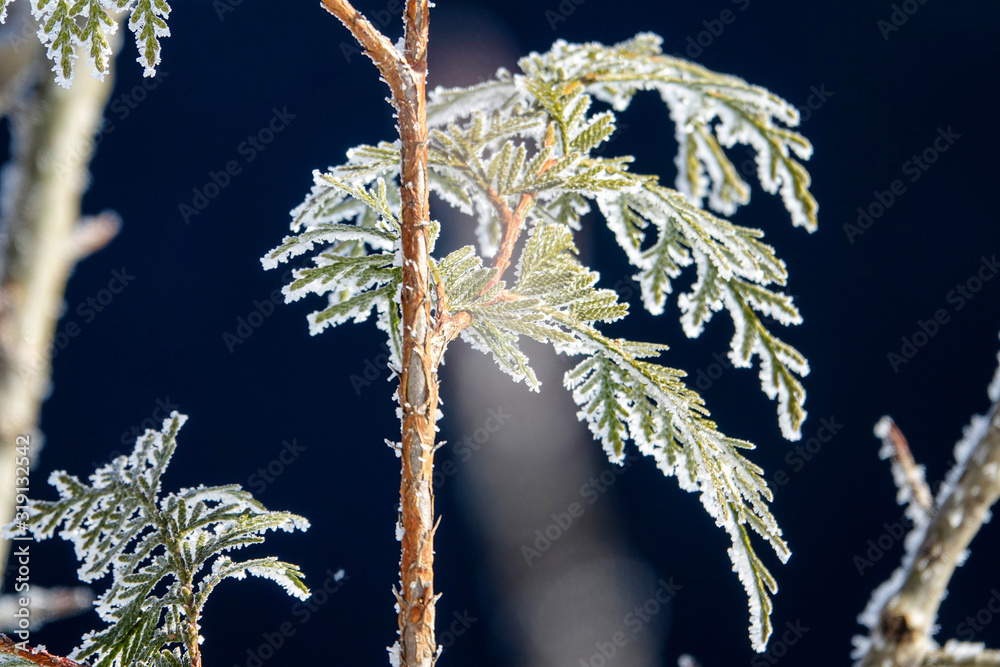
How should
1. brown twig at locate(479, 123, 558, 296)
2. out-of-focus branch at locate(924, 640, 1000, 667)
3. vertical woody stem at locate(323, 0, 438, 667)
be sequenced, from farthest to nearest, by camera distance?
brown twig at locate(479, 123, 558, 296) → vertical woody stem at locate(323, 0, 438, 667) → out-of-focus branch at locate(924, 640, 1000, 667)

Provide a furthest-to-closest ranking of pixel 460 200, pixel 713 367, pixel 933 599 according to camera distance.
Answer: pixel 713 367 → pixel 460 200 → pixel 933 599

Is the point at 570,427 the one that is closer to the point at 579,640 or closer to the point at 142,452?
the point at 579,640

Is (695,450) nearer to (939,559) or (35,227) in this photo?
(939,559)

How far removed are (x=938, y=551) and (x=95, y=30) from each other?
55cm

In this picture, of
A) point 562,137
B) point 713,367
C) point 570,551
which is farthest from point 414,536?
point 570,551

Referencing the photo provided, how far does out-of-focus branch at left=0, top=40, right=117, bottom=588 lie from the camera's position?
613mm

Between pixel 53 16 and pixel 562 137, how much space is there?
1.18 feet

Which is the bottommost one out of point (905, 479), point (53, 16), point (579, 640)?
point (579, 640)

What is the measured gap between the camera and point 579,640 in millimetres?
2930

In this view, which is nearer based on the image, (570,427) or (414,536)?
(414,536)

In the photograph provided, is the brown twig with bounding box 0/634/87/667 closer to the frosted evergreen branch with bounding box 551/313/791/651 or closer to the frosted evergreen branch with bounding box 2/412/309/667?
the frosted evergreen branch with bounding box 2/412/309/667

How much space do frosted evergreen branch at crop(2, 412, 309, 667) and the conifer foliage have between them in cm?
16

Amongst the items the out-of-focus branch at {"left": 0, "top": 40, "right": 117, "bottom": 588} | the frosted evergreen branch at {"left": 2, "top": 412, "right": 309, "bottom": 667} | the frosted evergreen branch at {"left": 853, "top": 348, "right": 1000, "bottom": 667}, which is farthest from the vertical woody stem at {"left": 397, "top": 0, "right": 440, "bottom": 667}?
the out-of-focus branch at {"left": 0, "top": 40, "right": 117, "bottom": 588}

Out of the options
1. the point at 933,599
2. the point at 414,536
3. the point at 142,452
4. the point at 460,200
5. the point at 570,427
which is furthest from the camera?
the point at 570,427
